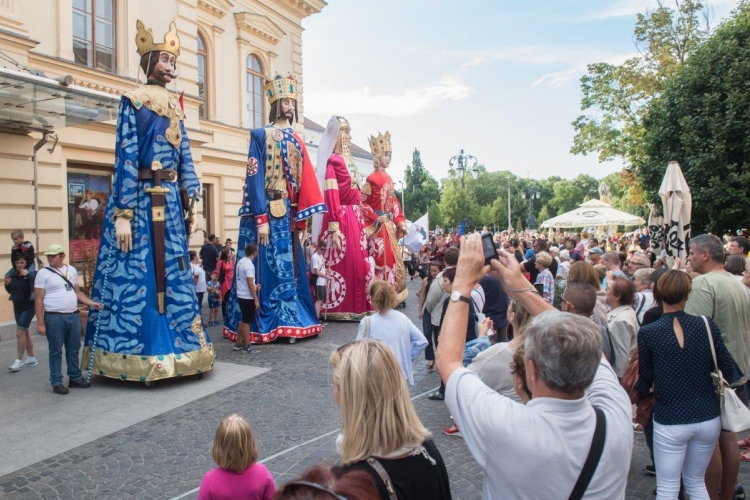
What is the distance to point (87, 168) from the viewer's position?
12203 mm

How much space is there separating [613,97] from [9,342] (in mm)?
21501

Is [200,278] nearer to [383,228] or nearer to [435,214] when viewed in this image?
[383,228]

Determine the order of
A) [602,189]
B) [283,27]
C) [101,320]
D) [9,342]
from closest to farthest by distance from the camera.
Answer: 1. [101,320]
2. [9,342]
3. [283,27]
4. [602,189]

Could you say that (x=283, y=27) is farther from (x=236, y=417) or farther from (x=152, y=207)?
(x=236, y=417)

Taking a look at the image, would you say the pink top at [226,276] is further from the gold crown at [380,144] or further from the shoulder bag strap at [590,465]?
the shoulder bag strap at [590,465]

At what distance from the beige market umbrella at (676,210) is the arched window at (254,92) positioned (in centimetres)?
1392

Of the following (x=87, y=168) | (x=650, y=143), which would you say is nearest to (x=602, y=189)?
(x=650, y=143)

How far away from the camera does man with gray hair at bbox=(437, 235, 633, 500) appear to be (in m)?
1.75

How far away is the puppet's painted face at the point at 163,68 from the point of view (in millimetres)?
6926

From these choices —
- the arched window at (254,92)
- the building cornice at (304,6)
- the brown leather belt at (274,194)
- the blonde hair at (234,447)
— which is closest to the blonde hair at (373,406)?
the blonde hair at (234,447)

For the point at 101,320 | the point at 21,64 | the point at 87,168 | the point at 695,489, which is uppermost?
the point at 21,64

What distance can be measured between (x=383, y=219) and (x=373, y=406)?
10.4 m

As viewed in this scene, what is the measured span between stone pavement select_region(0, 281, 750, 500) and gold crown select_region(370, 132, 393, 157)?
20.8 ft

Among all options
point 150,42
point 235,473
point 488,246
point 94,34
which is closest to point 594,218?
point 94,34
